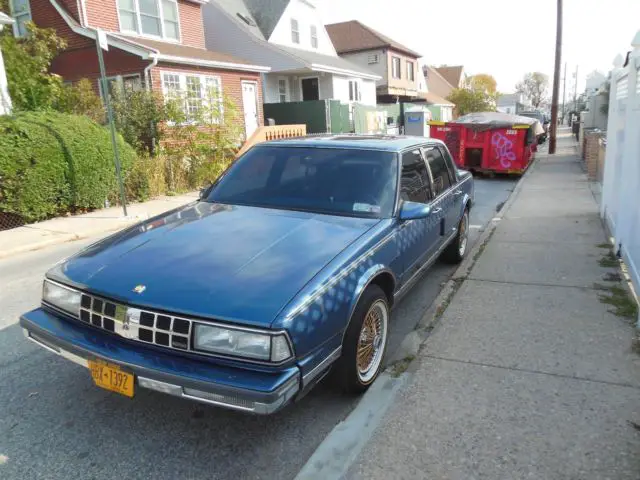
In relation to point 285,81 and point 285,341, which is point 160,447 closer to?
point 285,341

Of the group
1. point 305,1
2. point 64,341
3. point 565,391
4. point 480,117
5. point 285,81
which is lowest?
point 565,391

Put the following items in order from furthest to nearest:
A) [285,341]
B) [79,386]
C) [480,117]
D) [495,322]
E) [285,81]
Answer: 1. [285,81]
2. [480,117]
3. [495,322]
4. [79,386]
5. [285,341]

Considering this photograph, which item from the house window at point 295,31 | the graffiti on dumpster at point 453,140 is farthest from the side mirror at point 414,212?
the house window at point 295,31

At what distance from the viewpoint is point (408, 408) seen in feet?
10.1

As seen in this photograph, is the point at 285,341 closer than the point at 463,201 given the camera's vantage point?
Yes

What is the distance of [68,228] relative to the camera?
28.8 feet

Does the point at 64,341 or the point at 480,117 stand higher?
the point at 480,117

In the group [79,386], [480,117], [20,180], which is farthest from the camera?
[480,117]

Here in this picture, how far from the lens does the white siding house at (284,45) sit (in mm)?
24141

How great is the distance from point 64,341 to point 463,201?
4.77m

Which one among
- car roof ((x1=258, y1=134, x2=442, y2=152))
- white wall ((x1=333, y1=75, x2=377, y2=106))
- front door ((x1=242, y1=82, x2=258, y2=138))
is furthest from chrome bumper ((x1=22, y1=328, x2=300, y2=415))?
white wall ((x1=333, y1=75, x2=377, y2=106))

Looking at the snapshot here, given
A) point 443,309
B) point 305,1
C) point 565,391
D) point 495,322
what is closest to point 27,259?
point 443,309

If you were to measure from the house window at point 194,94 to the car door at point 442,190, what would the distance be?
992 centimetres

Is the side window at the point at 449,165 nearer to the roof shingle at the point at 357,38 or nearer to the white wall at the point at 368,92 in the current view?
the white wall at the point at 368,92
